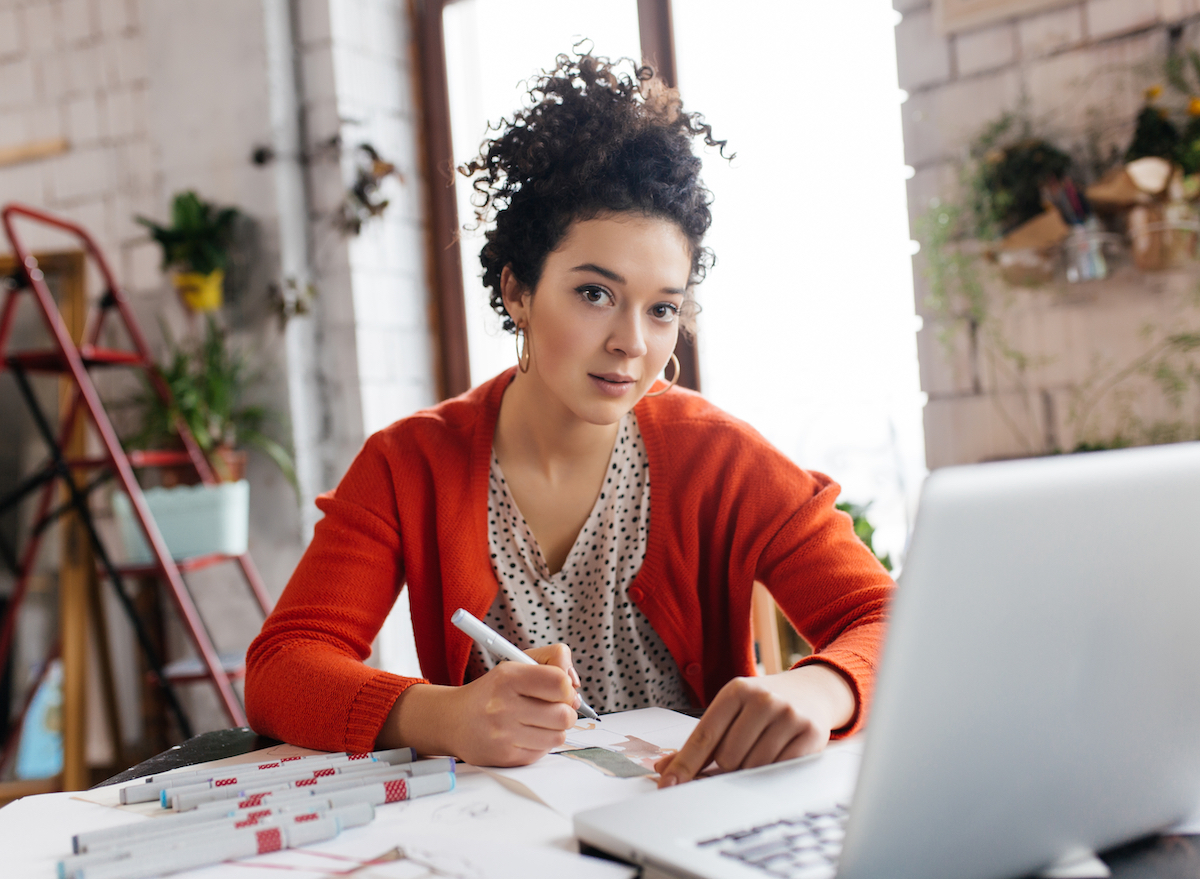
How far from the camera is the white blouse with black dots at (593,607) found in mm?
1216

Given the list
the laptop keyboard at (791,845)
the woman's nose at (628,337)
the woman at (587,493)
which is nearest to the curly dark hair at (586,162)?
the woman at (587,493)

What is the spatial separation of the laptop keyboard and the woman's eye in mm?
640

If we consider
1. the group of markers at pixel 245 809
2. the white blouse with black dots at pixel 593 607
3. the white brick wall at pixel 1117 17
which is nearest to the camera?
the group of markers at pixel 245 809

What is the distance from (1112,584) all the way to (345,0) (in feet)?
8.68

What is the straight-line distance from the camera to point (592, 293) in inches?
43.4

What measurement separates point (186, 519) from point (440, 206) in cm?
109

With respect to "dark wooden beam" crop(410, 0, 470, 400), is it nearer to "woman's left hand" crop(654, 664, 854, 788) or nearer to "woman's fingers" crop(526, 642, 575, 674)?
"woman's fingers" crop(526, 642, 575, 674)

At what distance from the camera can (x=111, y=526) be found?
9.41ft

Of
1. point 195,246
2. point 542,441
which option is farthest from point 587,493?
point 195,246

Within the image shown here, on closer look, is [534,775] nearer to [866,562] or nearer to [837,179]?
[866,562]

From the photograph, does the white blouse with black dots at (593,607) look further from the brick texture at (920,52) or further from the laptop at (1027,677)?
the brick texture at (920,52)

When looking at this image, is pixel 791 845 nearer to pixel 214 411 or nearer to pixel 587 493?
pixel 587 493

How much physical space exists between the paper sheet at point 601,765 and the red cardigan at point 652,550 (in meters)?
0.22

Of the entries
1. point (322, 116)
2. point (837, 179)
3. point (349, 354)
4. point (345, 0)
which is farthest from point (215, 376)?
point (837, 179)
